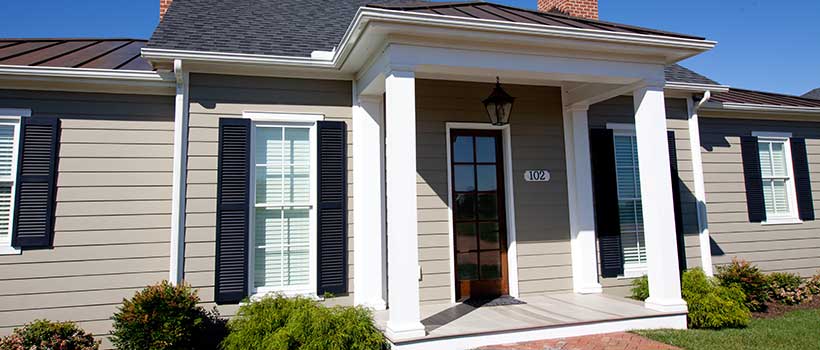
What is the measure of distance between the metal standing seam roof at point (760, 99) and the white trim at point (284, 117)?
232 inches

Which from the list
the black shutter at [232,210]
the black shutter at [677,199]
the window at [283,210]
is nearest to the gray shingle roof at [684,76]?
the black shutter at [677,199]

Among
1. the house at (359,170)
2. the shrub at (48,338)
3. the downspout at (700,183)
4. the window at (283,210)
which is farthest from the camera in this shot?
the downspout at (700,183)

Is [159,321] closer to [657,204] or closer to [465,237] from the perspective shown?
[465,237]

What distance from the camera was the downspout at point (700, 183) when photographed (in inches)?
257

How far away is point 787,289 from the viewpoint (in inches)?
256

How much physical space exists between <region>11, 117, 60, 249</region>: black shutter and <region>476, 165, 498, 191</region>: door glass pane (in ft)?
15.0

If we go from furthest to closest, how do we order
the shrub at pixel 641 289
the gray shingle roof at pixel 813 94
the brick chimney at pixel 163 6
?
the gray shingle roof at pixel 813 94
the brick chimney at pixel 163 6
the shrub at pixel 641 289

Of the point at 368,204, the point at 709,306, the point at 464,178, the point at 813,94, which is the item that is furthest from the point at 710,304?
the point at 813,94

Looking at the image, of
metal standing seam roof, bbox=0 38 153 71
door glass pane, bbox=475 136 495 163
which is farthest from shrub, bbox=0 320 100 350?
door glass pane, bbox=475 136 495 163

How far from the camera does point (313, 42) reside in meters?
5.70

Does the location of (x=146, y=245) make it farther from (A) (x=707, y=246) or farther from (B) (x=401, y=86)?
(A) (x=707, y=246)

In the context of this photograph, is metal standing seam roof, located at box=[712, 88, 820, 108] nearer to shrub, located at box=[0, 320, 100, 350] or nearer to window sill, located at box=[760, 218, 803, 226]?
window sill, located at box=[760, 218, 803, 226]

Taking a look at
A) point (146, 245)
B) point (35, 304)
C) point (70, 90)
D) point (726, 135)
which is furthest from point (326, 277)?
point (726, 135)

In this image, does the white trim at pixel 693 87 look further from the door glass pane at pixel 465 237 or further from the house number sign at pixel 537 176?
the door glass pane at pixel 465 237
